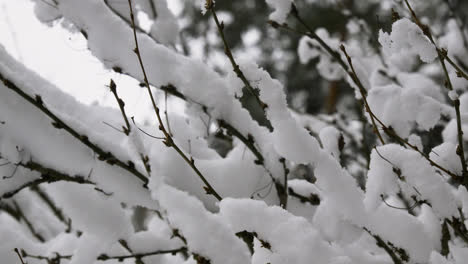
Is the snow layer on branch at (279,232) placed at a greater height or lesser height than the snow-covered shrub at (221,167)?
lesser

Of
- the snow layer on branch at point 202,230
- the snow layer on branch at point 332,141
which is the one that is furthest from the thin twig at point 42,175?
the snow layer on branch at point 332,141

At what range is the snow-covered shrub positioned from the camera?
1.15 m

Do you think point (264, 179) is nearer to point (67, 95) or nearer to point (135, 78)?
point (135, 78)

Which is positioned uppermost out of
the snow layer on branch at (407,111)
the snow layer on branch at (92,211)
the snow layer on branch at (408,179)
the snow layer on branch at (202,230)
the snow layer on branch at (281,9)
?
the snow layer on branch at (281,9)

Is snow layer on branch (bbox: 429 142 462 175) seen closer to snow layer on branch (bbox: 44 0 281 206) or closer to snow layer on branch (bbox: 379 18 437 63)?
snow layer on branch (bbox: 379 18 437 63)

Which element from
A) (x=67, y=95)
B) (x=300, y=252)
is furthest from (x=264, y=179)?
(x=67, y=95)

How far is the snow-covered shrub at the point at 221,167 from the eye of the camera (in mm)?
1146

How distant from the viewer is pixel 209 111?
1536 millimetres

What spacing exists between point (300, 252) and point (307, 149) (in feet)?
1.17

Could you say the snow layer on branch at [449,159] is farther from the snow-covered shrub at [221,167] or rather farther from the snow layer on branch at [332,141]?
the snow layer on branch at [332,141]

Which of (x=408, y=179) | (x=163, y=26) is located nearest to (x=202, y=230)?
(x=408, y=179)

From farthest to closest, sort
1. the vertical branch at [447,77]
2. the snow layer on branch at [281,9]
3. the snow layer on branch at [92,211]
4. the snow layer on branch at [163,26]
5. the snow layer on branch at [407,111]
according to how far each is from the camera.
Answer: the snow layer on branch at [163,26]
the snow layer on branch at [281,9]
the snow layer on branch at [407,111]
the snow layer on branch at [92,211]
the vertical branch at [447,77]

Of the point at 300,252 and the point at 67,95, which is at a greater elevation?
the point at 67,95

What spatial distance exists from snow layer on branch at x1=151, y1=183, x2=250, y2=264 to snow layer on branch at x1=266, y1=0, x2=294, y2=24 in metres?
0.98
